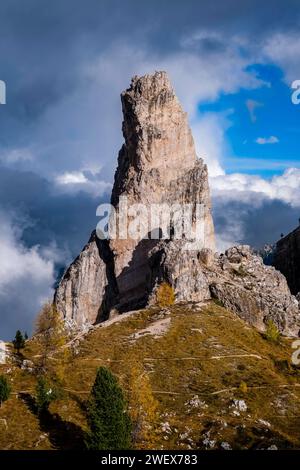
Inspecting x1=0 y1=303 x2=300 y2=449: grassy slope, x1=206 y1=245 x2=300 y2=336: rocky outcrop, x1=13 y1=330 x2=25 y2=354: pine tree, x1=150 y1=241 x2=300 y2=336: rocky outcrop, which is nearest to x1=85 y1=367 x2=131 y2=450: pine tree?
x1=0 y1=303 x2=300 y2=449: grassy slope

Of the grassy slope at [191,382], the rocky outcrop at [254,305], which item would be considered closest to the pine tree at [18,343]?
the grassy slope at [191,382]

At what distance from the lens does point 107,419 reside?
75.6 meters

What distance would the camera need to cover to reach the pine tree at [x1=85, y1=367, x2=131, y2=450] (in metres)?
74.5

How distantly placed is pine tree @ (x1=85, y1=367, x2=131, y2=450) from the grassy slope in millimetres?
8078

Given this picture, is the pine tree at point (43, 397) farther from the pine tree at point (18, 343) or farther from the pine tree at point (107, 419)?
the pine tree at point (18, 343)

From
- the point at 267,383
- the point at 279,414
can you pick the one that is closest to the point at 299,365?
the point at 267,383

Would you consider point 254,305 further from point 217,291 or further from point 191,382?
point 191,382

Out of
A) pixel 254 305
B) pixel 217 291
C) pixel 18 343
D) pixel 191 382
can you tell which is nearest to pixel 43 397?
pixel 191 382

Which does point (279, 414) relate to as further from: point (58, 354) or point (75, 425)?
point (58, 354)

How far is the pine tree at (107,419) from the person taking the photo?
244 ft

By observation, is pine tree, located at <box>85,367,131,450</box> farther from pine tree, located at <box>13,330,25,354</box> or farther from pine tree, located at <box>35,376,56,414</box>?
pine tree, located at <box>13,330,25,354</box>

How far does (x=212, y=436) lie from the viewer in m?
84.8

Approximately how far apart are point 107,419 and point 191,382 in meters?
37.4
